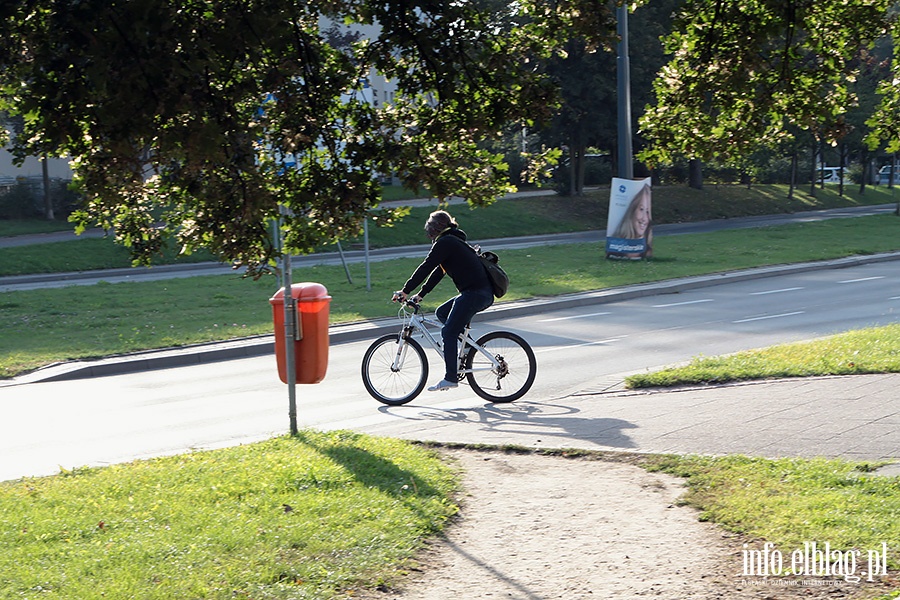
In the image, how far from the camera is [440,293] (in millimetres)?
19625

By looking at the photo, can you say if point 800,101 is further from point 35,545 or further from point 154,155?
point 35,545

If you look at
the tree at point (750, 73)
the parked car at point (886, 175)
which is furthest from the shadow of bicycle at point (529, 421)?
the parked car at point (886, 175)

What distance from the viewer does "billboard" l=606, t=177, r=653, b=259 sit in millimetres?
24516

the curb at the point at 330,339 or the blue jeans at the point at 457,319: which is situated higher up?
the blue jeans at the point at 457,319

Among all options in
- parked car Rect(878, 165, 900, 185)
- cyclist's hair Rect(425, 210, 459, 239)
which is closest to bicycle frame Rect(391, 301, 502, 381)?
cyclist's hair Rect(425, 210, 459, 239)

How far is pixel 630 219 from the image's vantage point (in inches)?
971

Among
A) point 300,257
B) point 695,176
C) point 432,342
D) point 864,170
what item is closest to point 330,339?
point 432,342

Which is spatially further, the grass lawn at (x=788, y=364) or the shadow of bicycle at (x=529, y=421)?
the grass lawn at (x=788, y=364)

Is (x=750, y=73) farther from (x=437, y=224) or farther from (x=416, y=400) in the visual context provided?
(x=416, y=400)

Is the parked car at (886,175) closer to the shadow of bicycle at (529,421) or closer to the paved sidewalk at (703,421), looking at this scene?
the paved sidewalk at (703,421)

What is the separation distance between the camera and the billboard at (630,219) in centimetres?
2452

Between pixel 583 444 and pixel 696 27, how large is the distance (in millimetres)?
3056

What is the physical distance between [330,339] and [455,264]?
534cm

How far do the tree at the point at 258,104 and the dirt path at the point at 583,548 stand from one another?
187 centimetres
